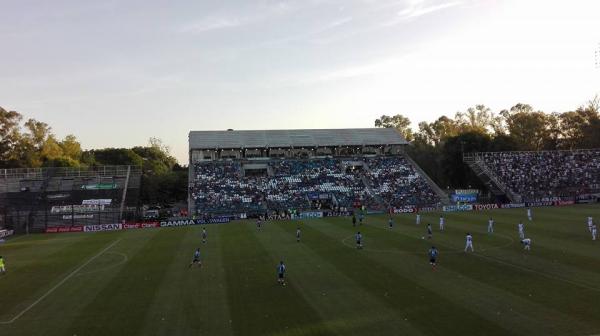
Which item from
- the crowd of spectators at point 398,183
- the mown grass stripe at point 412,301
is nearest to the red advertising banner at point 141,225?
the mown grass stripe at point 412,301

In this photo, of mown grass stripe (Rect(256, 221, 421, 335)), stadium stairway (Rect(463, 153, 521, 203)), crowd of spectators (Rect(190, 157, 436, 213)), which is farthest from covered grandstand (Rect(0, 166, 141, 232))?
stadium stairway (Rect(463, 153, 521, 203))

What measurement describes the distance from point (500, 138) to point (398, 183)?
29439 millimetres

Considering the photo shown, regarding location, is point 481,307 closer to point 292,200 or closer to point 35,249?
point 35,249

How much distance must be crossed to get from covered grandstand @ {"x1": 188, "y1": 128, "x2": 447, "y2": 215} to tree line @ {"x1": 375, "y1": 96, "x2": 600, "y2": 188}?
41.0ft

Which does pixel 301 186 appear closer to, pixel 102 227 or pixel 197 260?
pixel 102 227

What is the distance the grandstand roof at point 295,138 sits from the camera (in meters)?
77.2

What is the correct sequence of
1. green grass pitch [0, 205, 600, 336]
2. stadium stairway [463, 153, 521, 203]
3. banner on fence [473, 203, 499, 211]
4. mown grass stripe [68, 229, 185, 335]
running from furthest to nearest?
1. stadium stairway [463, 153, 521, 203]
2. banner on fence [473, 203, 499, 211]
3. mown grass stripe [68, 229, 185, 335]
4. green grass pitch [0, 205, 600, 336]

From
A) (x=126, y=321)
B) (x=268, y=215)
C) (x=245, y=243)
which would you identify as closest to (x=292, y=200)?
(x=268, y=215)

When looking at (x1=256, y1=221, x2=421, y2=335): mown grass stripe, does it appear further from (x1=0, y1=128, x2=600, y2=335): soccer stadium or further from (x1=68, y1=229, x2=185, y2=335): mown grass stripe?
(x1=68, y1=229, x2=185, y2=335): mown grass stripe

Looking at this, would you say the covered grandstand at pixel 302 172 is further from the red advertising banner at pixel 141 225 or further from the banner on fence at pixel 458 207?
the red advertising banner at pixel 141 225

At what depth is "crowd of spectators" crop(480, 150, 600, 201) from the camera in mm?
66438

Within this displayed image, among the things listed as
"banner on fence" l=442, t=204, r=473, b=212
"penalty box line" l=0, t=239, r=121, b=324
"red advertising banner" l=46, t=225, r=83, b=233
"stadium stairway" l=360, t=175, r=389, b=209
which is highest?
"stadium stairway" l=360, t=175, r=389, b=209

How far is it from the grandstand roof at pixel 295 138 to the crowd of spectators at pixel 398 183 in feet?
15.6

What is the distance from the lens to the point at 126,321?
61.2 ft
